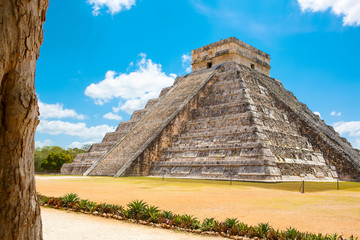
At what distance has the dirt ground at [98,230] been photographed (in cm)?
398

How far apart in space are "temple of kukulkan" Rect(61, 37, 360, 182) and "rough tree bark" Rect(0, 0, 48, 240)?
940cm

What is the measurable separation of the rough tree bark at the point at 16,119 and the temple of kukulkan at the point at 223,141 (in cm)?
940

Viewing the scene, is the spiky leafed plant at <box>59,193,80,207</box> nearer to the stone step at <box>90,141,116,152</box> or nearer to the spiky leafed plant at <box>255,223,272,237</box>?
the spiky leafed plant at <box>255,223,272,237</box>

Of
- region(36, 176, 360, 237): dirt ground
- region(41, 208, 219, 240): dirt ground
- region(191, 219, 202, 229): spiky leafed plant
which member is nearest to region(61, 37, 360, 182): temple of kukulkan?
region(36, 176, 360, 237): dirt ground

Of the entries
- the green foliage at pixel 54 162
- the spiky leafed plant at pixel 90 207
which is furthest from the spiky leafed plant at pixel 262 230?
the green foliage at pixel 54 162

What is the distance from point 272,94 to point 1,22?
16.7m

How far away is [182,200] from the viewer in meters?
6.70

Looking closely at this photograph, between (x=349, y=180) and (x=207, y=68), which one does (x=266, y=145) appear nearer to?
(x=349, y=180)

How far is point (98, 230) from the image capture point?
433 cm

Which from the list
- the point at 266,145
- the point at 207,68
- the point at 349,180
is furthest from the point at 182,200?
the point at 207,68

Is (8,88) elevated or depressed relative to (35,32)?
depressed

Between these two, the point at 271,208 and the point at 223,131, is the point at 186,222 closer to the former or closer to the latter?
the point at 271,208

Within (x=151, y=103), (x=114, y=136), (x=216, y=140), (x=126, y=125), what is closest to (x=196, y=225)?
(x=216, y=140)

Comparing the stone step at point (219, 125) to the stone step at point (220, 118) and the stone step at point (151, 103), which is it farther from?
the stone step at point (151, 103)
